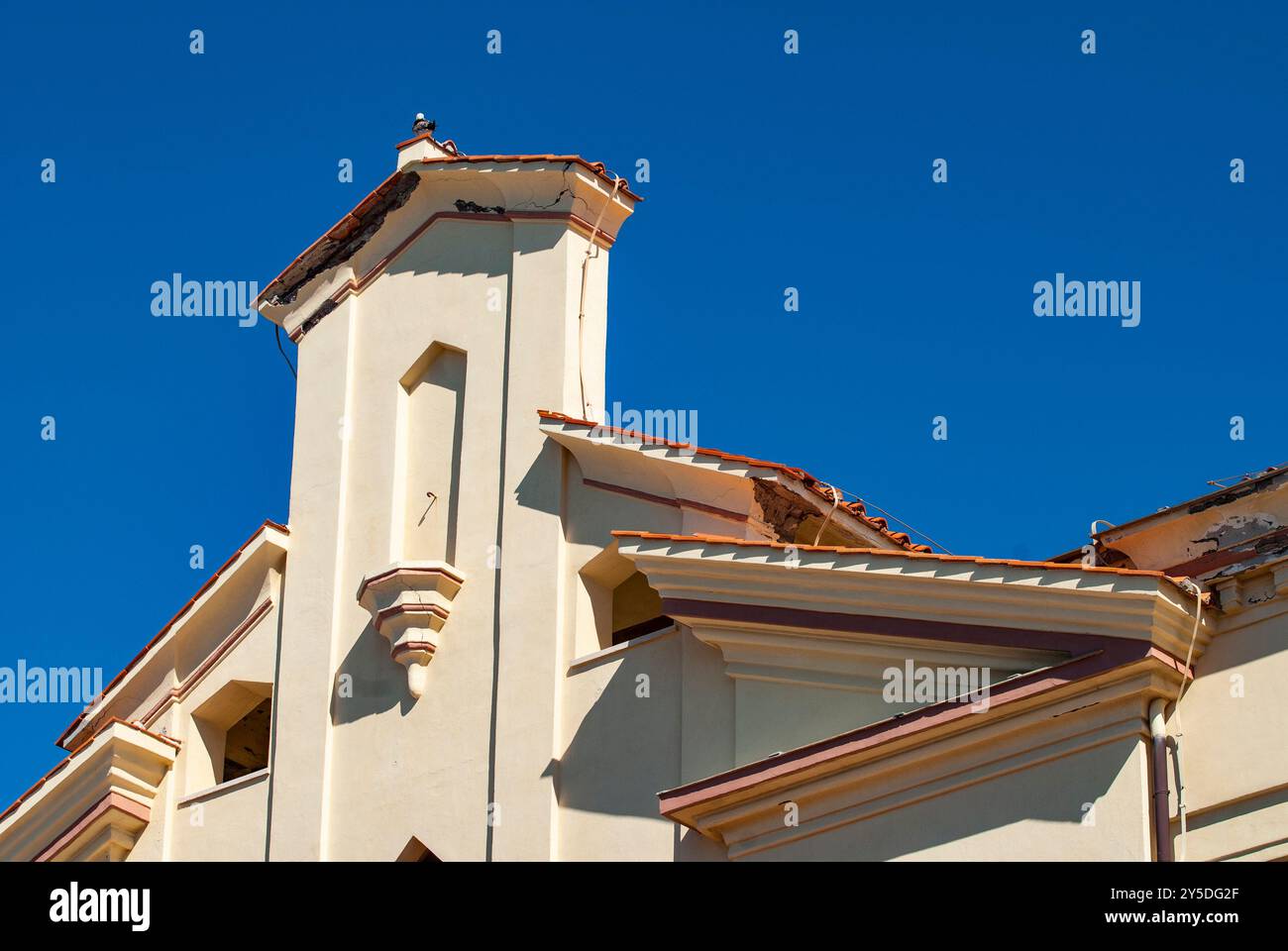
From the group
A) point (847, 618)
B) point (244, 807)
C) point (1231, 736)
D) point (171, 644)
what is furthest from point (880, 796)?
point (171, 644)

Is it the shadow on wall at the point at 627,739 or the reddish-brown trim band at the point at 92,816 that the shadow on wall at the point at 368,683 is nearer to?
the shadow on wall at the point at 627,739

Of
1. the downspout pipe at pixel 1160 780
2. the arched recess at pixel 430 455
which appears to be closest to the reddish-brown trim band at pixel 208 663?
the arched recess at pixel 430 455

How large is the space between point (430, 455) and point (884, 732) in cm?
582

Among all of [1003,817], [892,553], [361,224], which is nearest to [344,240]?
[361,224]

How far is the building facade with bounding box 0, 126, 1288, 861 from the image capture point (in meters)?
15.5

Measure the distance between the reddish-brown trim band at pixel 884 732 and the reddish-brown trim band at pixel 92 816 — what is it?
218 inches

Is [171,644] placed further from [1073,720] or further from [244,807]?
[1073,720]

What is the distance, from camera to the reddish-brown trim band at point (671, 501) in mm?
18031

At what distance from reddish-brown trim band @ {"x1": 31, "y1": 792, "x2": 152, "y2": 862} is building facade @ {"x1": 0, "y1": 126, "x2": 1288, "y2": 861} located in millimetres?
42

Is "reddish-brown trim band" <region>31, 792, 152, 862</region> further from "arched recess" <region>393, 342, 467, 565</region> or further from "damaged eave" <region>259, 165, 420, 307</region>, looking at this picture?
"damaged eave" <region>259, 165, 420, 307</region>

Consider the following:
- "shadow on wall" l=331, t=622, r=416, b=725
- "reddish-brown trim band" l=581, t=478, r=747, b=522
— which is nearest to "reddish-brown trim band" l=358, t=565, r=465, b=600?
"shadow on wall" l=331, t=622, r=416, b=725

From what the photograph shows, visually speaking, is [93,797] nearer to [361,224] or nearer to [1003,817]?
[361,224]

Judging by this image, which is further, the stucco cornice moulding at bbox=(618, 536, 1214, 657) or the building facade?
the building facade
